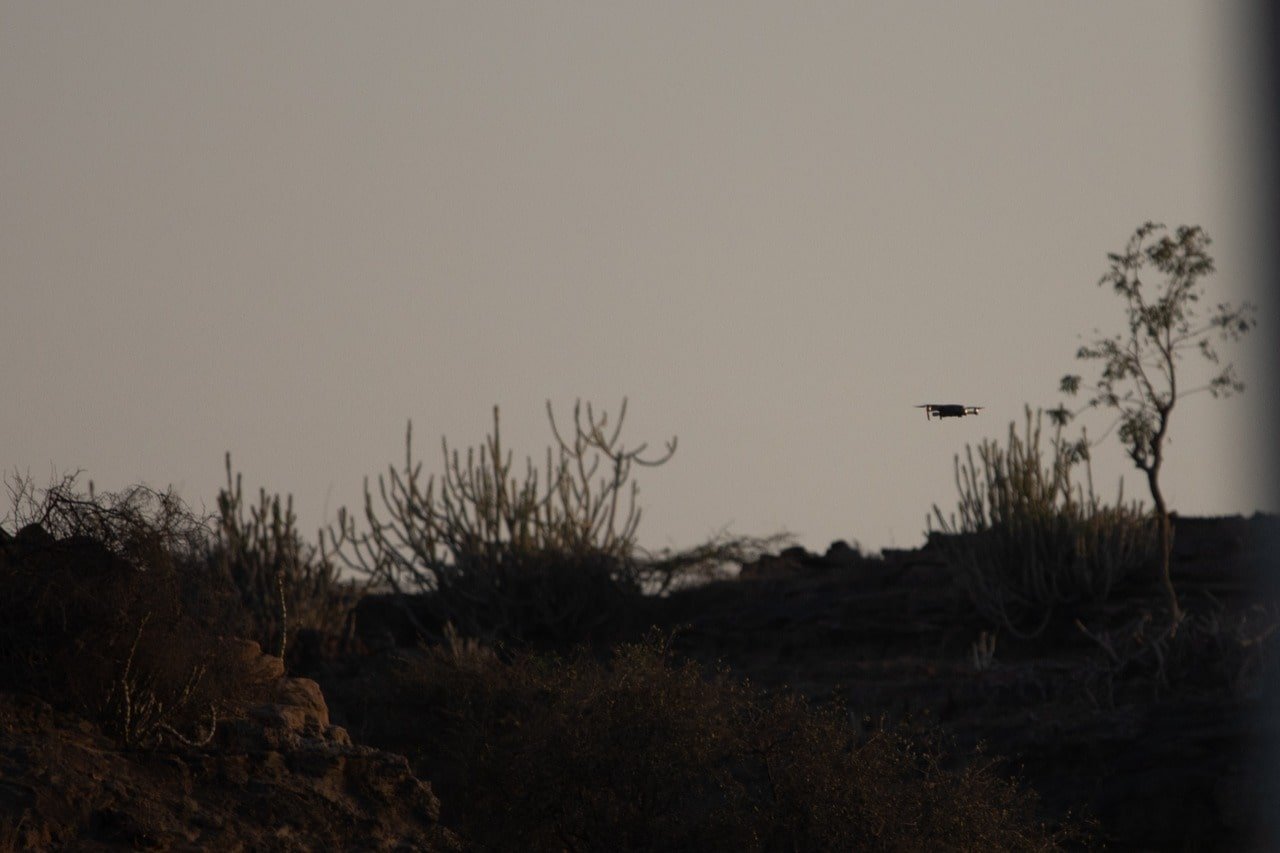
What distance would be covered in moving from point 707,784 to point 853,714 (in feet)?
12.6

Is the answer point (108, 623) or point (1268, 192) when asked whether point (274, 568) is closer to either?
point (108, 623)

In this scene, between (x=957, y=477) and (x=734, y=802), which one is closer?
(x=734, y=802)

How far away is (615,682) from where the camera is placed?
954cm

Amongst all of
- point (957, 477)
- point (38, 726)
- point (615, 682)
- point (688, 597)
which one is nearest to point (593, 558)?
point (688, 597)

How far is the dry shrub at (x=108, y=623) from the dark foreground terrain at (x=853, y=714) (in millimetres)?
120

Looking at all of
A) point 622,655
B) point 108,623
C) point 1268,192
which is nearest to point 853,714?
point 622,655

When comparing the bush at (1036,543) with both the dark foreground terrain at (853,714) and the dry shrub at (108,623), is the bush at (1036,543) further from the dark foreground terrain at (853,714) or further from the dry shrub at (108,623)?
the dry shrub at (108,623)

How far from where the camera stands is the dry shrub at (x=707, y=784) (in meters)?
8.91

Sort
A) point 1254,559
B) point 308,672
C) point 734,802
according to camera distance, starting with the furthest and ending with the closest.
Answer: point 1254,559 < point 308,672 < point 734,802

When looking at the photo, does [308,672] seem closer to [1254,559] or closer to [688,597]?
[688,597]

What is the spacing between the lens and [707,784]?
30.5 feet

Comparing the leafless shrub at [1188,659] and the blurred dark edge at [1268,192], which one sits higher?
the blurred dark edge at [1268,192]

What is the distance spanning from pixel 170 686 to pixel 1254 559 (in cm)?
1413

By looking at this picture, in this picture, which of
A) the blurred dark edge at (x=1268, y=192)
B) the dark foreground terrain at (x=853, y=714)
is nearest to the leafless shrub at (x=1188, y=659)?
the dark foreground terrain at (x=853, y=714)
